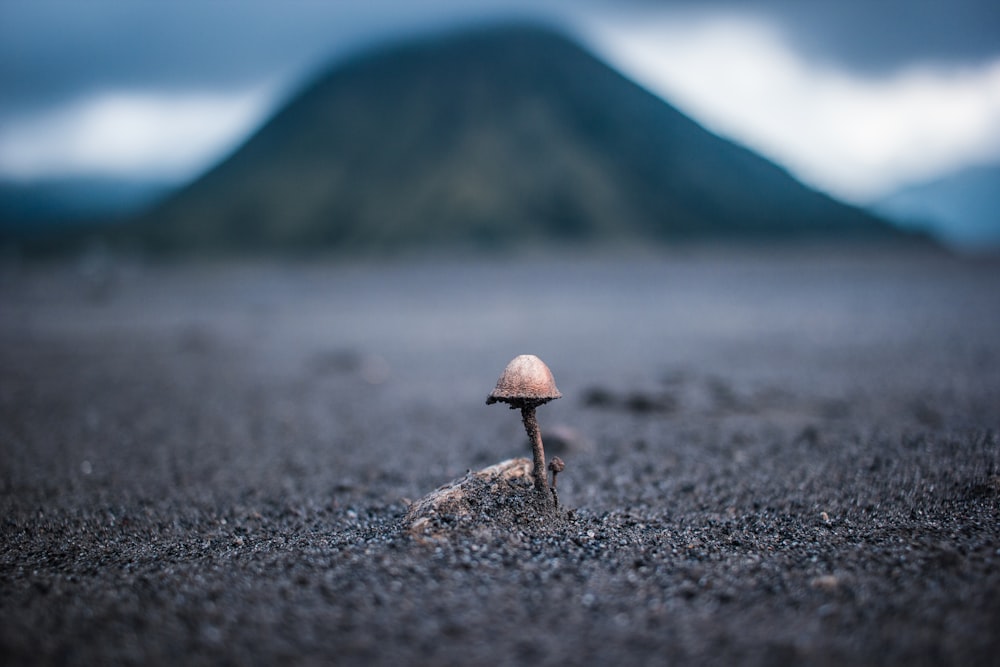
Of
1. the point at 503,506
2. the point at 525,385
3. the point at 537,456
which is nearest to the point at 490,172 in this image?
the point at 537,456

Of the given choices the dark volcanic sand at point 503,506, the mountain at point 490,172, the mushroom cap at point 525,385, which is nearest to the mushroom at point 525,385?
the mushroom cap at point 525,385

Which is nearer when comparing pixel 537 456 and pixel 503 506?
pixel 503 506

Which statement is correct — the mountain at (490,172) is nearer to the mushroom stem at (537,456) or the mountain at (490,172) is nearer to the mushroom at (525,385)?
the mushroom stem at (537,456)

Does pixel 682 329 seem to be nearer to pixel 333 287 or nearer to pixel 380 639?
pixel 380 639

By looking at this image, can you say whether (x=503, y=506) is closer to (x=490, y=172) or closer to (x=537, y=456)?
(x=537, y=456)

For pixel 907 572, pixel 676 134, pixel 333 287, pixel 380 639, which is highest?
pixel 676 134

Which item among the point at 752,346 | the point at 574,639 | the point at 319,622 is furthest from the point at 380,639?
the point at 752,346
